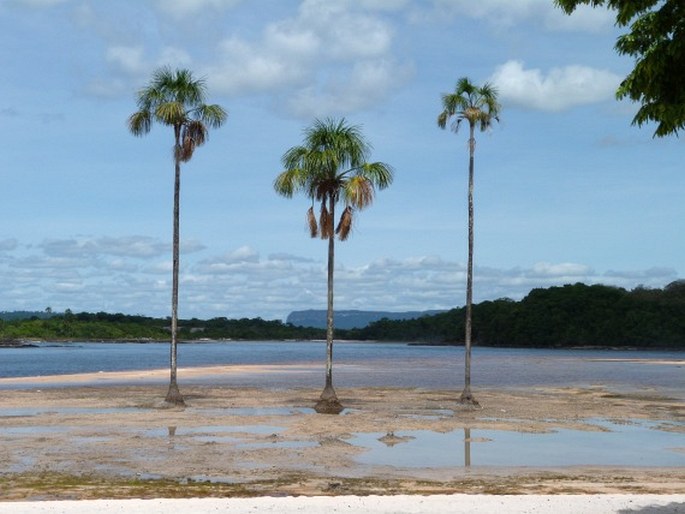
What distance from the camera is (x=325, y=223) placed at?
39250 millimetres

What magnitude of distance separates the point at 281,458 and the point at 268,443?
3.20m

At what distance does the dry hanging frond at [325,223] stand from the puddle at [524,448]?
9582 mm

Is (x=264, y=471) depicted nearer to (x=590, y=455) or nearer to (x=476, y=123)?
(x=590, y=455)

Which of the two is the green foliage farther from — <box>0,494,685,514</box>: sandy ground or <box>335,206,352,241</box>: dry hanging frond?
<box>335,206,352,241</box>: dry hanging frond

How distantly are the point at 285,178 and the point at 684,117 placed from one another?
27.3 metres

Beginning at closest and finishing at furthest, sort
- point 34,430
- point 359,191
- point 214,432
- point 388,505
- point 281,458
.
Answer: point 388,505 < point 281,458 < point 214,432 < point 34,430 < point 359,191

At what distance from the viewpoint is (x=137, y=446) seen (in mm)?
27781

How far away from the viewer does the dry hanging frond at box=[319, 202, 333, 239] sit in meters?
39.0

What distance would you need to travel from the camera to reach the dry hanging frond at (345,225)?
3900 cm

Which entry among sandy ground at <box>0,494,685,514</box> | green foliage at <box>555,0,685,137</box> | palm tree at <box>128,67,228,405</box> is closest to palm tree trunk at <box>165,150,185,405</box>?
palm tree at <box>128,67,228,405</box>

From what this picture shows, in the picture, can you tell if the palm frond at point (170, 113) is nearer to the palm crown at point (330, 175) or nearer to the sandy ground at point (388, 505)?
the palm crown at point (330, 175)

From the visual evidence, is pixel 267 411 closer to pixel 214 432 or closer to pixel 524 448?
pixel 214 432

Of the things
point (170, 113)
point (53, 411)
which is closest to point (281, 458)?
point (53, 411)

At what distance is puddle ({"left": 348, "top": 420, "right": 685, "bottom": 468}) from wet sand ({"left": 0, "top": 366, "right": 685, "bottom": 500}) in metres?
0.42
